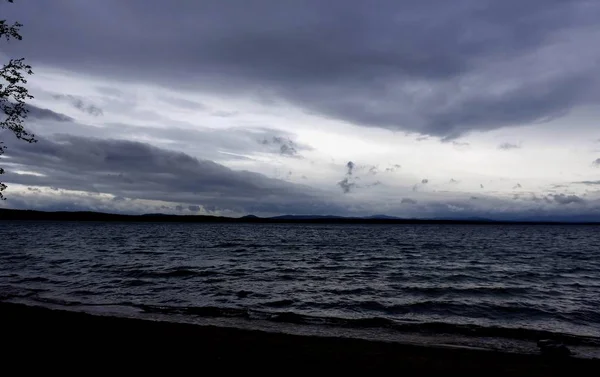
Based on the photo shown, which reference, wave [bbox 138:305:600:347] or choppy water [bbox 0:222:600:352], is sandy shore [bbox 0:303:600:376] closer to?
wave [bbox 138:305:600:347]

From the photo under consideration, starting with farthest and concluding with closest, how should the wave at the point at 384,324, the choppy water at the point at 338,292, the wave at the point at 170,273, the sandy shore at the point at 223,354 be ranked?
1. the wave at the point at 170,273
2. the choppy water at the point at 338,292
3. the wave at the point at 384,324
4. the sandy shore at the point at 223,354

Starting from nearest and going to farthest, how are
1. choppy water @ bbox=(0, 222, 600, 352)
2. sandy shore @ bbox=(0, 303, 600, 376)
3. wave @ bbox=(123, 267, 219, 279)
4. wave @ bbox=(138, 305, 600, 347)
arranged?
sandy shore @ bbox=(0, 303, 600, 376) < wave @ bbox=(138, 305, 600, 347) < choppy water @ bbox=(0, 222, 600, 352) < wave @ bbox=(123, 267, 219, 279)

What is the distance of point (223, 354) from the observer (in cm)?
1176

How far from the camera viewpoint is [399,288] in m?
27.5

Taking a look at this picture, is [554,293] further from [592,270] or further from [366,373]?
[366,373]

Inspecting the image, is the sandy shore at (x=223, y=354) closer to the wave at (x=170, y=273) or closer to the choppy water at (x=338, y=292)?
the choppy water at (x=338, y=292)

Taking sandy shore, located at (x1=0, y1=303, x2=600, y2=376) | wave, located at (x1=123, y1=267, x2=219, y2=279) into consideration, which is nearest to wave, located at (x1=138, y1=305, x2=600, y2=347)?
sandy shore, located at (x1=0, y1=303, x2=600, y2=376)

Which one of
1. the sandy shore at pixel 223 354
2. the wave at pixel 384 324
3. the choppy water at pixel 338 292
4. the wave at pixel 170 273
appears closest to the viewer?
the sandy shore at pixel 223 354

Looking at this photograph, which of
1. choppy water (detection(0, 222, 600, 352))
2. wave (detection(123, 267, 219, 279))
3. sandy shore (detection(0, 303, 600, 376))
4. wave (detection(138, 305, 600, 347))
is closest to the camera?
sandy shore (detection(0, 303, 600, 376))

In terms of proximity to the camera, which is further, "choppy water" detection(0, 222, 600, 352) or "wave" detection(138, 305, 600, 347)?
"choppy water" detection(0, 222, 600, 352)

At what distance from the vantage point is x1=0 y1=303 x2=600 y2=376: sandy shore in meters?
10.6

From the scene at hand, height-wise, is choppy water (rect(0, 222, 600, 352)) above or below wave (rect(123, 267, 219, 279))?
above

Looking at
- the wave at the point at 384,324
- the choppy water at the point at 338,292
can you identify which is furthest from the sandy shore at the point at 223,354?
the choppy water at the point at 338,292

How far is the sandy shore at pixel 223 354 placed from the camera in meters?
10.6
